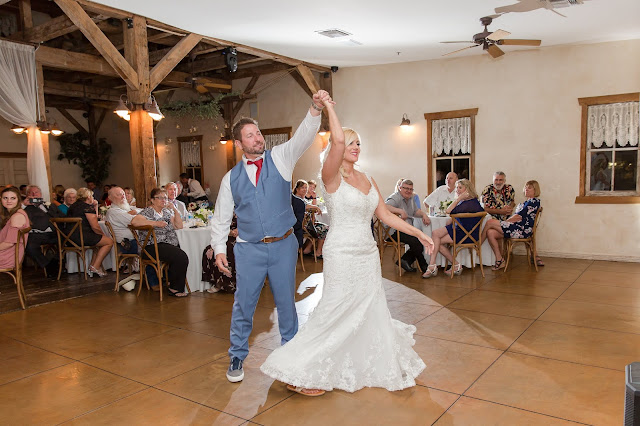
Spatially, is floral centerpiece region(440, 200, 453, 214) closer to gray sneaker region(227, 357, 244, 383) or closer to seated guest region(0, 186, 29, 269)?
gray sneaker region(227, 357, 244, 383)

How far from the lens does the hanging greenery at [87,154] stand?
14352 millimetres

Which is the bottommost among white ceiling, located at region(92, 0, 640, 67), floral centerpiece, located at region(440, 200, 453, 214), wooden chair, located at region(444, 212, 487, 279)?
wooden chair, located at region(444, 212, 487, 279)

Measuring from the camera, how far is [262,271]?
2.97 metres

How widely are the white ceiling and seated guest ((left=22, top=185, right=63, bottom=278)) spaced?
313 cm

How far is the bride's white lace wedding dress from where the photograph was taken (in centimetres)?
279

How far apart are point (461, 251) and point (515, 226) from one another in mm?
840

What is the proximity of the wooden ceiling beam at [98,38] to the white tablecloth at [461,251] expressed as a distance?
4469 millimetres

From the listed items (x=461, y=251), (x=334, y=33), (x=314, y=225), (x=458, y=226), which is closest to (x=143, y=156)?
(x=314, y=225)

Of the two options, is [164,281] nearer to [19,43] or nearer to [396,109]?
[19,43]

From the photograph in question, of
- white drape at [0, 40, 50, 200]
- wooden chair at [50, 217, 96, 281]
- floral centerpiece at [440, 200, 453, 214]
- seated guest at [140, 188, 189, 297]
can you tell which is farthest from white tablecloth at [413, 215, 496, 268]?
white drape at [0, 40, 50, 200]

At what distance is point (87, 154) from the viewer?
14641mm

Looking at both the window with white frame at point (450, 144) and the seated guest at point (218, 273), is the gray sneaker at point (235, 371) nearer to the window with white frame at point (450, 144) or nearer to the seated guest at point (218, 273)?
the seated guest at point (218, 273)

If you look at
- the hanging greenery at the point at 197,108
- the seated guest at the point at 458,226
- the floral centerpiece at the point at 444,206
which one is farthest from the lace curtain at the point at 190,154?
the seated guest at the point at 458,226

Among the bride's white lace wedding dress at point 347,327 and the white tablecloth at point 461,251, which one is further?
the white tablecloth at point 461,251
